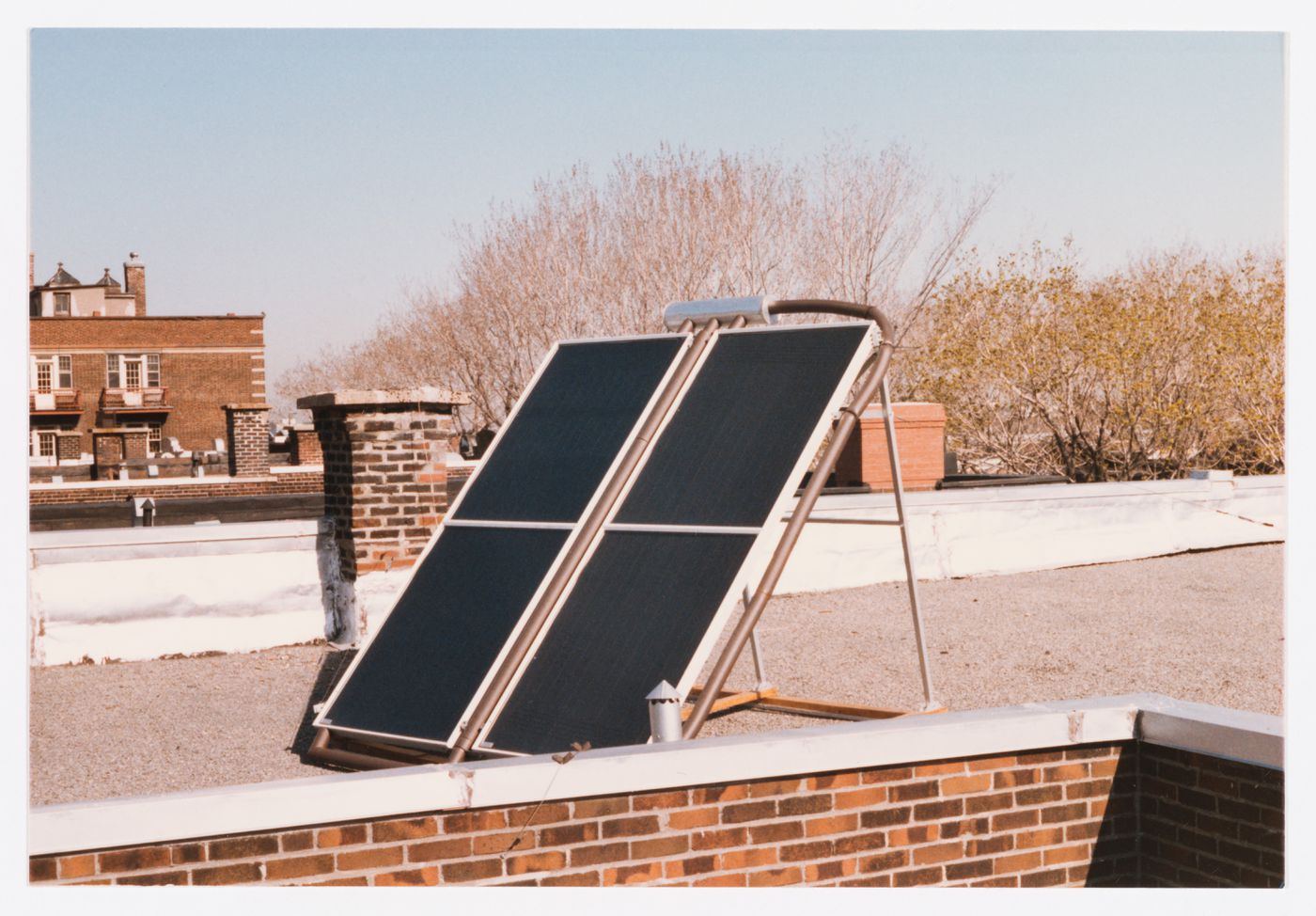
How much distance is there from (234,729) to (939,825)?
424cm

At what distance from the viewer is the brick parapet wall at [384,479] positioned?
8.38 m

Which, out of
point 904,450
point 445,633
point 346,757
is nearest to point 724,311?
point 445,633

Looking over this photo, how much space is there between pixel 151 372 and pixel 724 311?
182 ft

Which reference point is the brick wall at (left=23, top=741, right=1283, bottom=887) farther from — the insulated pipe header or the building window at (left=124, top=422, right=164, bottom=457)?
the building window at (left=124, top=422, right=164, bottom=457)

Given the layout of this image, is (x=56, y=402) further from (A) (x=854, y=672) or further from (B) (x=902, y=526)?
(B) (x=902, y=526)

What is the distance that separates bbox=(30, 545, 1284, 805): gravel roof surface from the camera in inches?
257

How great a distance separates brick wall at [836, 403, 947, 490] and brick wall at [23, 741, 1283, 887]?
390 inches

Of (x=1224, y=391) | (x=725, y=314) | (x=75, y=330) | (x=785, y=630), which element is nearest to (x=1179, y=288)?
(x=1224, y=391)

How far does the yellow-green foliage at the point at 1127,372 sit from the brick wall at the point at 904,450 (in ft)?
14.7

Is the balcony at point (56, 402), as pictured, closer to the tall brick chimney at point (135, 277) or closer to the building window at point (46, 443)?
the building window at point (46, 443)

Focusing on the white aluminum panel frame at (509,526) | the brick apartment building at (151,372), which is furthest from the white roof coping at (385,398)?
the brick apartment building at (151,372)

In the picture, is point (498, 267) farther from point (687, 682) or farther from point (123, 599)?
point (687, 682)

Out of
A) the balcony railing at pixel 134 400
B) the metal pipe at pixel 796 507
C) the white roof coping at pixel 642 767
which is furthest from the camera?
the balcony railing at pixel 134 400

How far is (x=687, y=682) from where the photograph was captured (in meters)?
4.40
